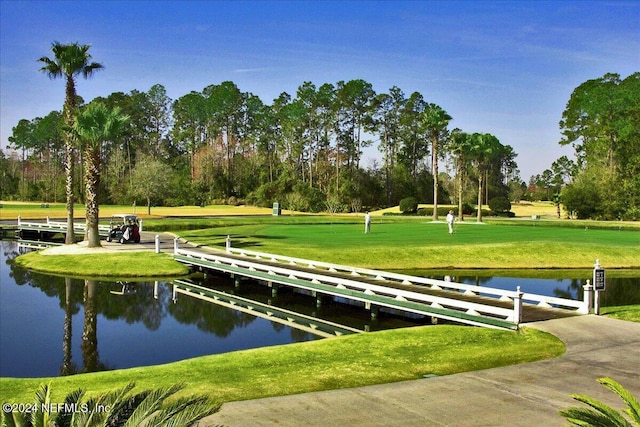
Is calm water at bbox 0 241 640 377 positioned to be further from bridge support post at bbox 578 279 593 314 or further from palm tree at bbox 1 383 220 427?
palm tree at bbox 1 383 220 427

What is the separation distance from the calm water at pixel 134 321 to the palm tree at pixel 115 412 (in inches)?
463

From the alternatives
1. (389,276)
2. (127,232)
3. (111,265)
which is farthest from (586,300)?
(127,232)

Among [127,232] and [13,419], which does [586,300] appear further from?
[127,232]

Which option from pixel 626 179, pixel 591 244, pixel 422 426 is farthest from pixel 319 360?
pixel 626 179

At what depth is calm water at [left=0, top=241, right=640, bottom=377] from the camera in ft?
60.4

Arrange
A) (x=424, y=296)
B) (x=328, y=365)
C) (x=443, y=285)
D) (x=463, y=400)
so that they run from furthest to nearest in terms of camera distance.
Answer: (x=443, y=285), (x=424, y=296), (x=328, y=365), (x=463, y=400)

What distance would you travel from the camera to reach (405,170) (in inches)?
4628

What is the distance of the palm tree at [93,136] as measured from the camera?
38.8 meters

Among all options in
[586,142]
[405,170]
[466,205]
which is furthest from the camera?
[405,170]

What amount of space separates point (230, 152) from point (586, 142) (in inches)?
2558

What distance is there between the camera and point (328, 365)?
14.3 meters

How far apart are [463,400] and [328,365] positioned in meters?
3.81

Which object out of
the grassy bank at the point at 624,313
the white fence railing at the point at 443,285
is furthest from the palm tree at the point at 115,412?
the grassy bank at the point at 624,313

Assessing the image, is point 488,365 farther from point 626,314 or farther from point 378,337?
point 626,314
